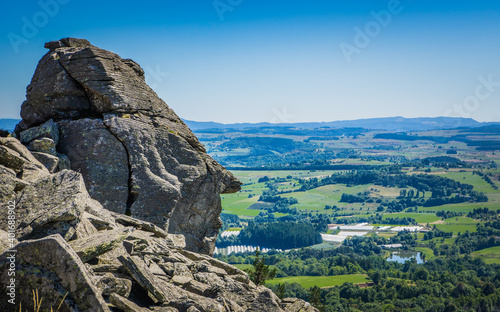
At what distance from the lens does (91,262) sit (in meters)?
12.9

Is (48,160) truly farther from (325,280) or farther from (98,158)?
(325,280)

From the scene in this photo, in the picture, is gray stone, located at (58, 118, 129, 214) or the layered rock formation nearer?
the layered rock formation

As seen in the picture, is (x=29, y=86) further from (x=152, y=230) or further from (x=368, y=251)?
(x=368, y=251)

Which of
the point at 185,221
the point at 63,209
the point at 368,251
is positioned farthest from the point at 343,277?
the point at 63,209

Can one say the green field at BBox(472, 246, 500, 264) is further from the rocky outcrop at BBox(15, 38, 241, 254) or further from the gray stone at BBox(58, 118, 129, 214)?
the gray stone at BBox(58, 118, 129, 214)

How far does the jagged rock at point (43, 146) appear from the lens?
20500 mm

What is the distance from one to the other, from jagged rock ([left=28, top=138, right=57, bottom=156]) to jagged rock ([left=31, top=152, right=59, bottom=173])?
699 millimetres

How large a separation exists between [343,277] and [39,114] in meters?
119

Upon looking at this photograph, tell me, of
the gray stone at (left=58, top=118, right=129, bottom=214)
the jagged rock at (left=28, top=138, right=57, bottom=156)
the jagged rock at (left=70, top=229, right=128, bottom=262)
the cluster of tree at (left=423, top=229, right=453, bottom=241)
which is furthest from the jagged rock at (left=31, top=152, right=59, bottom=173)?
the cluster of tree at (left=423, top=229, right=453, bottom=241)

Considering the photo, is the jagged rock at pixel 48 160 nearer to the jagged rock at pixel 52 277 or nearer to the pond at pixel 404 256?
the jagged rock at pixel 52 277

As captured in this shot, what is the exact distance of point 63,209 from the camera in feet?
44.3

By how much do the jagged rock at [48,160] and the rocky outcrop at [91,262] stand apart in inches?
43.3

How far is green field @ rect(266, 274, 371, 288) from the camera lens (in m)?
120

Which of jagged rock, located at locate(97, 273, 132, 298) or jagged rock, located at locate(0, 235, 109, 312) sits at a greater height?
jagged rock, located at locate(0, 235, 109, 312)
